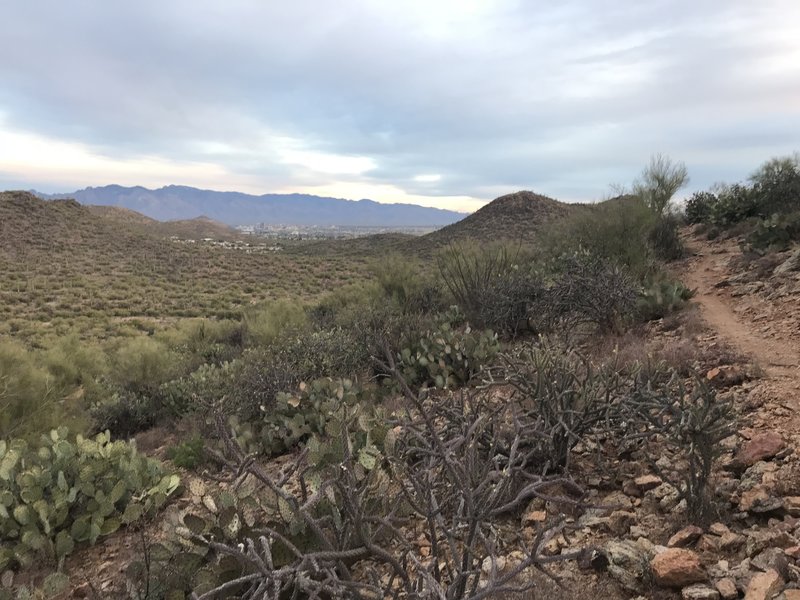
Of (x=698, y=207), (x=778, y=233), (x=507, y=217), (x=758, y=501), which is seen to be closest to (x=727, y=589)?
(x=758, y=501)

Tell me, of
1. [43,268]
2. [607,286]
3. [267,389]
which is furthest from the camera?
[43,268]

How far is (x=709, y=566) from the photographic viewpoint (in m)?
2.66

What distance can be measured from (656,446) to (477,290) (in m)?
7.15

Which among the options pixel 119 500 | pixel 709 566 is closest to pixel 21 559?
pixel 119 500

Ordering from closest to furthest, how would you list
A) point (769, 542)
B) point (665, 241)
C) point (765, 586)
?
1. point (765, 586)
2. point (769, 542)
3. point (665, 241)

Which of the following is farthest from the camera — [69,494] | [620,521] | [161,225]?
[161,225]

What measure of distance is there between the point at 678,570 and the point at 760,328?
643 cm

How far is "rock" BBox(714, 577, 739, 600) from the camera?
2418 millimetres

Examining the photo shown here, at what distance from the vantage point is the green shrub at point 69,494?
3945 millimetres

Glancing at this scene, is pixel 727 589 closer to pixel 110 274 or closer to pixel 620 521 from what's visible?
pixel 620 521

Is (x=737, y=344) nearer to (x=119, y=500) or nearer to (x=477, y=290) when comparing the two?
(x=477, y=290)

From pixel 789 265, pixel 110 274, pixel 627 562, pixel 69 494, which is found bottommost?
pixel 110 274

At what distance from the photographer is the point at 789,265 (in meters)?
10.1

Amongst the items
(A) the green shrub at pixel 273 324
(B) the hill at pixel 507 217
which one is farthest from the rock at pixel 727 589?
(B) the hill at pixel 507 217
